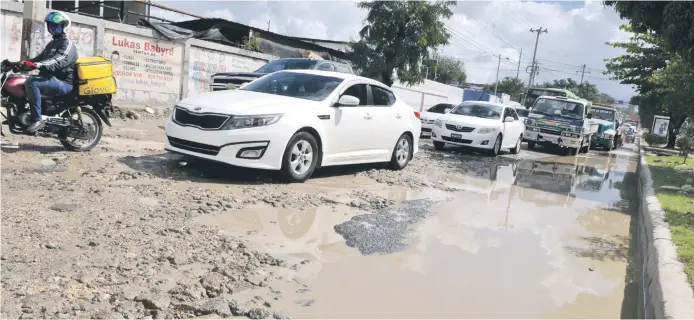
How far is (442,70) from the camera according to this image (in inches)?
3246

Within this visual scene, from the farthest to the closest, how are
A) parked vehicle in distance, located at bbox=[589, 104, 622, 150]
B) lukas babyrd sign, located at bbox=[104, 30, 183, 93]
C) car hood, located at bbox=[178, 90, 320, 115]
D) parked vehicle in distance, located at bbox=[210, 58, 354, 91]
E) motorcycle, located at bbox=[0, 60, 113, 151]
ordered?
parked vehicle in distance, located at bbox=[589, 104, 622, 150]
lukas babyrd sign, located at bbox=[104, 30, 183, 93]
parked vehicle in distance, located at bbox=[210, 58, 354, 91]
motorcycle, located at bbox=[0, 60, 113, 151]
car hood, located at bbox=[178, 90, 320, 115]

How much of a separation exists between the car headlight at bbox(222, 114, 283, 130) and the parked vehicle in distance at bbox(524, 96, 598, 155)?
13.2 m

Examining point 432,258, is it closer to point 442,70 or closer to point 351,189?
point 351,189

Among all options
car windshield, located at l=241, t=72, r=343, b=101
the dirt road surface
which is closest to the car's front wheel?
the dirt road surface

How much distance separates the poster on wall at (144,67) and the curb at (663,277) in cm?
1210

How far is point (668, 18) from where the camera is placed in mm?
11102

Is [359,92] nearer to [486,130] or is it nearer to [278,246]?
[278,246]

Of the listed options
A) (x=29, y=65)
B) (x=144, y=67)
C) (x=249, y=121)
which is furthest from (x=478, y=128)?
(x=29, y=65)

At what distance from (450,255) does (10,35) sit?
1034 centimetres

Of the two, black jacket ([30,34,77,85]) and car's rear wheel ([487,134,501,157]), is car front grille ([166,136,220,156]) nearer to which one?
black jacket ([30,34,77,85])

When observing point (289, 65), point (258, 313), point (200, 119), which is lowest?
point (258, 313)

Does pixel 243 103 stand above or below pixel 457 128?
above

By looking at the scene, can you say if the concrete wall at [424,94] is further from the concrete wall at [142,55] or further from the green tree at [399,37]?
the concrete wall at [142,55]

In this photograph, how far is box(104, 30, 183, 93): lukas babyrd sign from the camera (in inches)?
528
